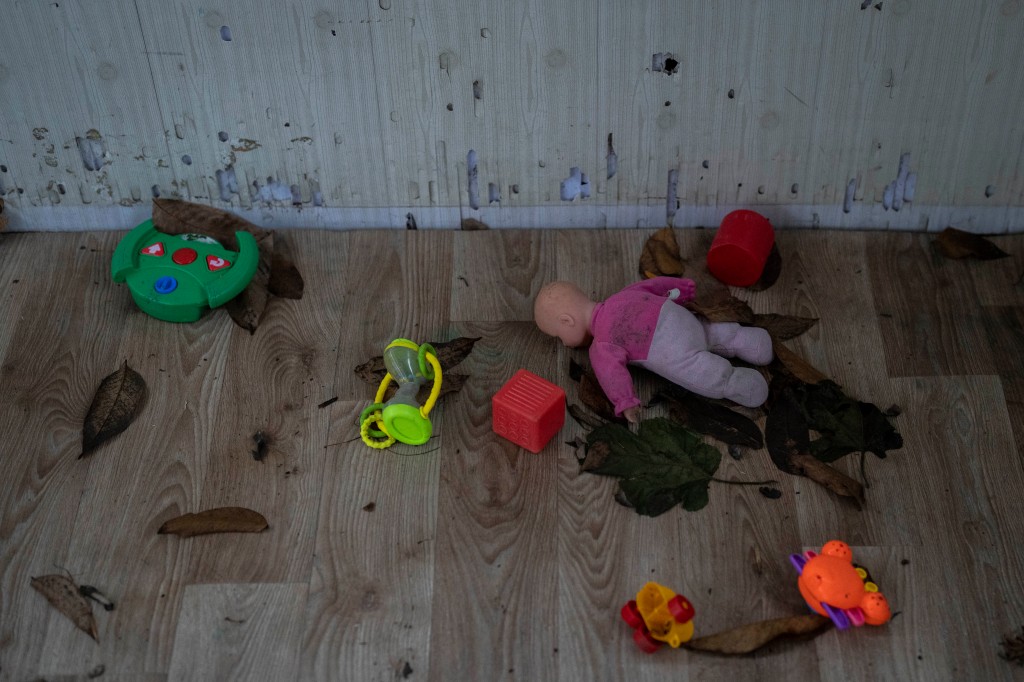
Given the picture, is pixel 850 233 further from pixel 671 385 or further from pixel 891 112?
pixel 671 385

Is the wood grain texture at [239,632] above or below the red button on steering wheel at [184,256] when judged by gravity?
below

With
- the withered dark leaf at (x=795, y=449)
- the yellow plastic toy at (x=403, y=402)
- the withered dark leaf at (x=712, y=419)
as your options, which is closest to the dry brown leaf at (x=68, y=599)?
the yellow plastic toy at (x=403, y=402)

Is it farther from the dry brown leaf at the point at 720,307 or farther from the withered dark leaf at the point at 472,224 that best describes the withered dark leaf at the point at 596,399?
the withered dark leaf at the point at 472,224

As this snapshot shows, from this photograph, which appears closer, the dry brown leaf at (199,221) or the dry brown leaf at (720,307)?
the dry brown leaf at (720,307)

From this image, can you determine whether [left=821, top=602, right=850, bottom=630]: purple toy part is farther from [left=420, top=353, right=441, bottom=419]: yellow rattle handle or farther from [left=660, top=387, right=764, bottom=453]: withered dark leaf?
[left=420, top=353, right=441, bottom=419]: yellow rattle handle

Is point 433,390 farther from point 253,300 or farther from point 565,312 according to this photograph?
point 253,300

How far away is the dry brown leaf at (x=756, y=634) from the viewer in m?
1.38

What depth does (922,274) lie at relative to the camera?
190 centimetres

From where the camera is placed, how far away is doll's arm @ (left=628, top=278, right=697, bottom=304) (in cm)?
176

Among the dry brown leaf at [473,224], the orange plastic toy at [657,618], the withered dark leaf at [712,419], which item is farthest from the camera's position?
the dry brown leaf at [473,224]

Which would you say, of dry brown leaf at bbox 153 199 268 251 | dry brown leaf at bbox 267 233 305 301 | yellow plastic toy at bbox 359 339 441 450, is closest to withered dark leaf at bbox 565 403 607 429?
yellow plastic toy at bbox 359 339 441 450

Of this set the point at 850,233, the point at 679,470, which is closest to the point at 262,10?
the point at 679,470

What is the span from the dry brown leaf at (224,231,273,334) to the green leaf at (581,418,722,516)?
2.27ft

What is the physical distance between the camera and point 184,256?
184 centimetres
